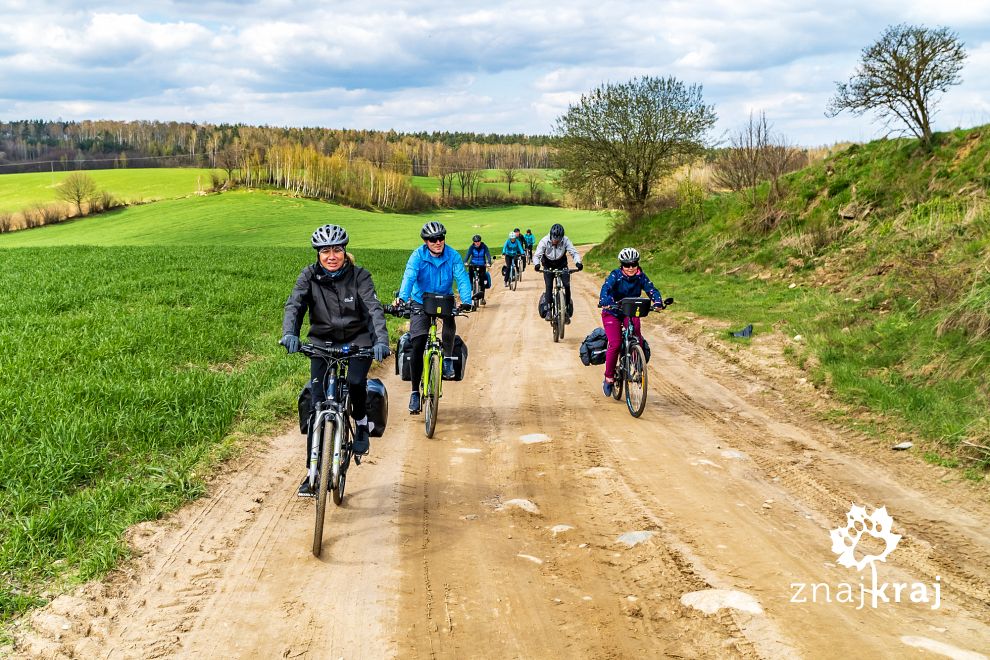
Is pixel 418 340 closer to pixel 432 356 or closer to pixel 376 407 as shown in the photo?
pixel 432 356

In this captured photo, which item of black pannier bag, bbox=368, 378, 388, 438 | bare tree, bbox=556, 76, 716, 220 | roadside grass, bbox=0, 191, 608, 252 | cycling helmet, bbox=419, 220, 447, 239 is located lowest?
roadside grass, bbox=0, 191, 608, 252

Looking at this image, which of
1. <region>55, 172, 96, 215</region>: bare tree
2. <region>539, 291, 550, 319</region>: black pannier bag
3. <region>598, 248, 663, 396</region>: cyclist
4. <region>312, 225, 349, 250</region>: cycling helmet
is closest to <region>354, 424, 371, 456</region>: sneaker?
<region>312, 225, 349, 250</region>: cycling helmet

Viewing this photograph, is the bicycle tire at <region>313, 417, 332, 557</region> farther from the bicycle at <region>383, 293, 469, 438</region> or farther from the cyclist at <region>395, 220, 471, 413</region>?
the cyclist at <region>395, 220, 471, 413</region>

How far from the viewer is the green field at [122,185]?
3883 inches

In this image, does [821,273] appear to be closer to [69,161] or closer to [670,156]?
[670,156]

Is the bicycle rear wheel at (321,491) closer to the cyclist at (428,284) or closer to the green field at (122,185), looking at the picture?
the cyclist at (428,284)

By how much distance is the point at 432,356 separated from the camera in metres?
8.23

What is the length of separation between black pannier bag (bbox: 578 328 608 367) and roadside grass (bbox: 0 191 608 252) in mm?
51075

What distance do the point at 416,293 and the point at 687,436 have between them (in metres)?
3.54

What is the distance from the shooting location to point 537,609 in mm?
4203

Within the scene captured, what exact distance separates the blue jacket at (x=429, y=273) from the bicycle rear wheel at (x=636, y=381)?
7.66ft

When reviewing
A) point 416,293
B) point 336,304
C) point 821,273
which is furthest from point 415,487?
point 821,273

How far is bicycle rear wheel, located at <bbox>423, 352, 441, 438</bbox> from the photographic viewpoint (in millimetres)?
7965

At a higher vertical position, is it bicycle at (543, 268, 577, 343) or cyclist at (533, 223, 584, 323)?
cyclist at (533, 223, 584, 323)
